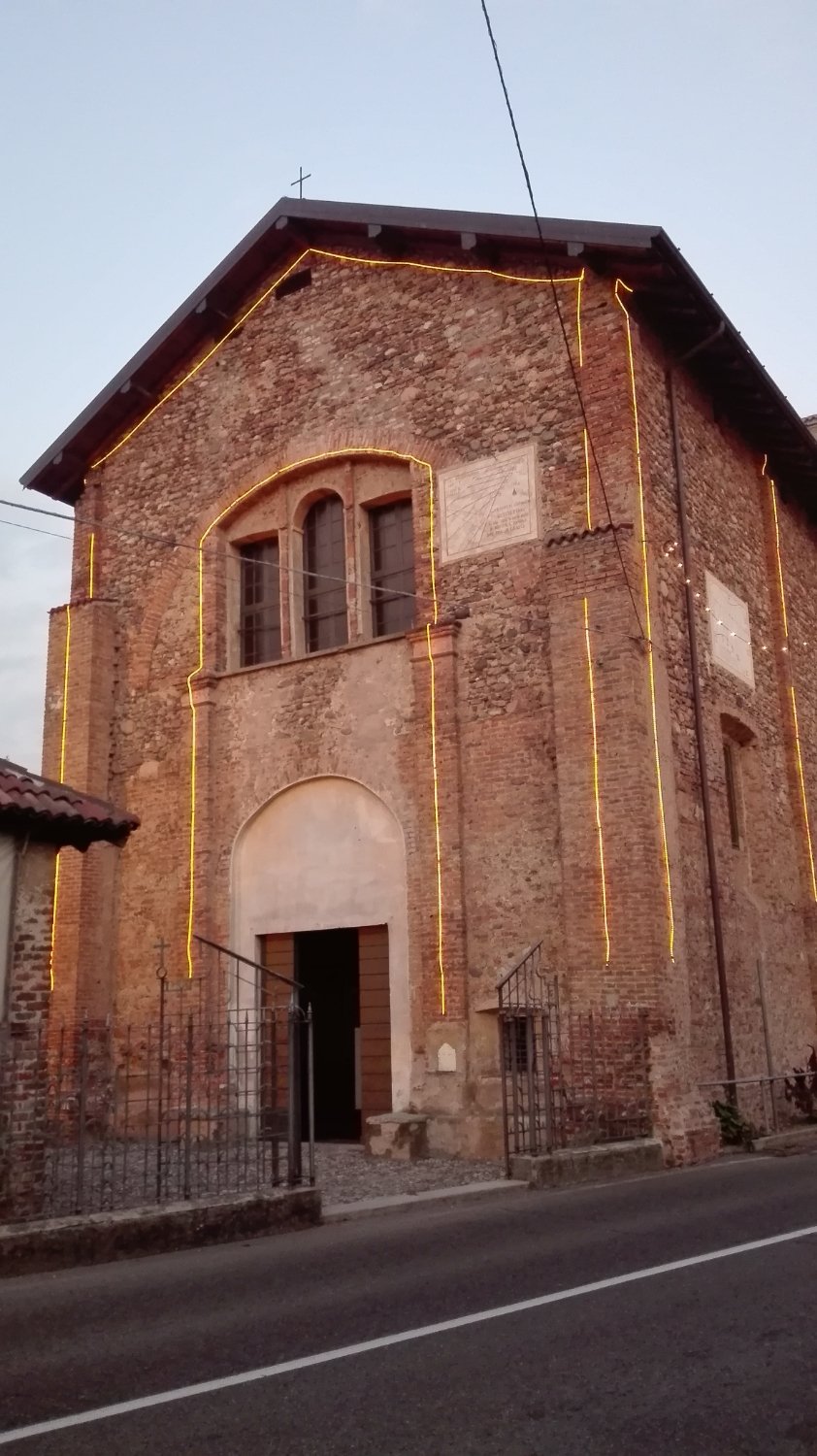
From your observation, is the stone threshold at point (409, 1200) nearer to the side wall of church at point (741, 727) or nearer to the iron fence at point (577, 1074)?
the iron fence at point (577, 1074)

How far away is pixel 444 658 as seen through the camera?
44.7 ft

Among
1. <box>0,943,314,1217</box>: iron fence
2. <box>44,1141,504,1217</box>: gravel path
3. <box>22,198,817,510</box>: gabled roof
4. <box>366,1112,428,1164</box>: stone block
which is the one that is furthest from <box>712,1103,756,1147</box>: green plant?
<box>22,198,817,510</box>: gabled roof

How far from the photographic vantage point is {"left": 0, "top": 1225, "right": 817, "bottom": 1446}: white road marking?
425 centimetres

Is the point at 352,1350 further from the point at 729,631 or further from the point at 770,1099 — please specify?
the point at 729,631

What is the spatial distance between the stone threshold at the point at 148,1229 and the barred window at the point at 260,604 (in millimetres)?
8221

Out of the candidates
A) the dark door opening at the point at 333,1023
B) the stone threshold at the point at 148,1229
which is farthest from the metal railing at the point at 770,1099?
the stone threshold at the point at 148,1229

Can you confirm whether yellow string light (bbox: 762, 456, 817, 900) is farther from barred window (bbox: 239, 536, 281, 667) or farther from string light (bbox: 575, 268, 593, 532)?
barred window (bbox: 239, 536, 281, 667)

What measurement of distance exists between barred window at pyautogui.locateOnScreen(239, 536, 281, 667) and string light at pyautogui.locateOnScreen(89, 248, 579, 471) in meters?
2.75

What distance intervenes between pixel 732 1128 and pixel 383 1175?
11.9ft

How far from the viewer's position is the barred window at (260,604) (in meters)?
15.7

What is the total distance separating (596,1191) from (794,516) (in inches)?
470

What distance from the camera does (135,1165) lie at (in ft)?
36.4

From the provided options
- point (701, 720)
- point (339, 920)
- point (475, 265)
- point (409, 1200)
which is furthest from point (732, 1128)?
point (475, 265)

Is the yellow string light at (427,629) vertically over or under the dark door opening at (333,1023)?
over
